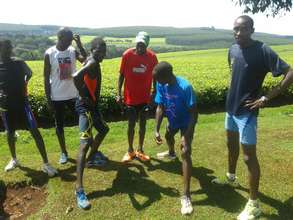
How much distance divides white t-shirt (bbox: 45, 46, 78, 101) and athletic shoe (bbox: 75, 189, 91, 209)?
187 cm

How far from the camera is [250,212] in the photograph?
5.77m

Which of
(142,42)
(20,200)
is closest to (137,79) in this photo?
(142,42)

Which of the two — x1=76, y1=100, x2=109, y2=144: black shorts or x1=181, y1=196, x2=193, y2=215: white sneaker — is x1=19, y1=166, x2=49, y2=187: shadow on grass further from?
x1=181, y1=196, x2=193, y2=215: white sneaker

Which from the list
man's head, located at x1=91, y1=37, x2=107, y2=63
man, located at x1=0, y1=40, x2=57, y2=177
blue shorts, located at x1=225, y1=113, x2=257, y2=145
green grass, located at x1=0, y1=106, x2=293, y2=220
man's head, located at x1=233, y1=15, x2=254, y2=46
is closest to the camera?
man's head, located at x1=233, y1=15, x2=254, y2=46

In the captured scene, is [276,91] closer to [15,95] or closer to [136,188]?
[136,188]

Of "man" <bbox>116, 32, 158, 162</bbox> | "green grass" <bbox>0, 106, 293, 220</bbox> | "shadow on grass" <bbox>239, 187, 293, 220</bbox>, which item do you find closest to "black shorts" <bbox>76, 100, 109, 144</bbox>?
"green grass" <bbox>0, 106, 293, 220</bbox>

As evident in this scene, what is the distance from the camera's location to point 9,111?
7230 millimetres

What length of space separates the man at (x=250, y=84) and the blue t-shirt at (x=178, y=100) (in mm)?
544

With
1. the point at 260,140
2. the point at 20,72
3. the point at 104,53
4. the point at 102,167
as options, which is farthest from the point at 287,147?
the point at 20,72

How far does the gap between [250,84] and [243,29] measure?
0.68 meters

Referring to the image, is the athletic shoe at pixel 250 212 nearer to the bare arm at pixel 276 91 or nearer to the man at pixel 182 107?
the man at pixel 182 107

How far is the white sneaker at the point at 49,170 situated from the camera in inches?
285

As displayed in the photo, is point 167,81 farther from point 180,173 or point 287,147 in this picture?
point 287,147

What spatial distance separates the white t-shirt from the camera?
7.35 meters
